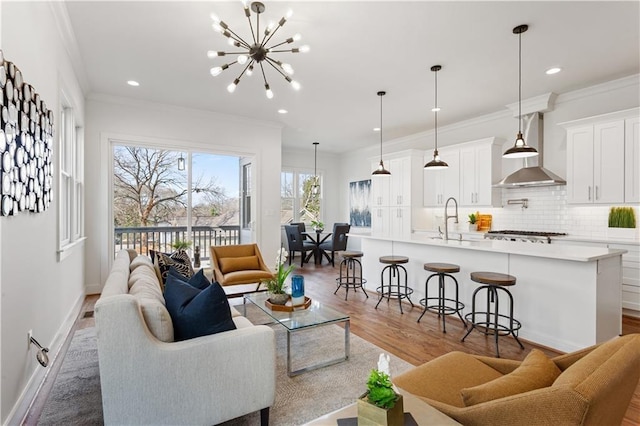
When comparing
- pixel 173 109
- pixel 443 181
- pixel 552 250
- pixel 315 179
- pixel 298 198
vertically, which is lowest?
pixel 552 250

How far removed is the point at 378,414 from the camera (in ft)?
3.01

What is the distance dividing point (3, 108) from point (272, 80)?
3.10 metres

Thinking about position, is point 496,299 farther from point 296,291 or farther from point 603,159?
point 603,159

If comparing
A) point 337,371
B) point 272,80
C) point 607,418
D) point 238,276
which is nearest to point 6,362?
point 337,371

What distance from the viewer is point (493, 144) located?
5.56 meters

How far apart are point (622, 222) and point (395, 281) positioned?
3.10 m

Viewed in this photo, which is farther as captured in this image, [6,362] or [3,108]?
[6,362]

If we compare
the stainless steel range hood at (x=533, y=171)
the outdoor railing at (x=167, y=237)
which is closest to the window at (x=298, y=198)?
the outdoor railing at (x=167, y=237)

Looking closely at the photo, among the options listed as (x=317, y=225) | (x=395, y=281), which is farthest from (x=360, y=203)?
(x=395, y=281)

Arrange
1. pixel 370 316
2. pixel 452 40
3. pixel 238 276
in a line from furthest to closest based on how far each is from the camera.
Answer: pixel 238 276, pixel 370 316, pixel 452 40

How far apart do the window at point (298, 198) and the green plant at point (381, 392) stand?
7.96 metres

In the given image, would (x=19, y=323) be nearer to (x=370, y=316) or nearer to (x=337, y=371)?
(x=337, y=371)

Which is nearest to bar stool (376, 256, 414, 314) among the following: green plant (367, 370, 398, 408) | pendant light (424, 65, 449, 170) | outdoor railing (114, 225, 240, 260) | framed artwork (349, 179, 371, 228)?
pendant light (424, 65, 449, 170)

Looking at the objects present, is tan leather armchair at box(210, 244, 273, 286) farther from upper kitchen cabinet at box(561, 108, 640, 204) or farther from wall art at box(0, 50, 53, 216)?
upper kitchen cabinet at box(561, 108, 640, 204)
